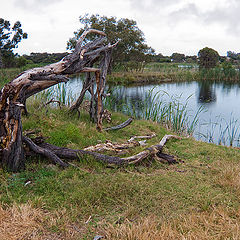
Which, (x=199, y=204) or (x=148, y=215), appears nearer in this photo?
(x=148, y=215)

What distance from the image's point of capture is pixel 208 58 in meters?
29.6

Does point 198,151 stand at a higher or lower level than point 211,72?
lower

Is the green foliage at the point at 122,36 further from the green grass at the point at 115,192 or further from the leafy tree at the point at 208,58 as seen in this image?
the green grass at the point at 115,192

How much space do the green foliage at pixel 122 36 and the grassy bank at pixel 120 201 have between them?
895 inches

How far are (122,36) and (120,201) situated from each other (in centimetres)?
2423

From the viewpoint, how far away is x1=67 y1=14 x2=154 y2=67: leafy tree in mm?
25281

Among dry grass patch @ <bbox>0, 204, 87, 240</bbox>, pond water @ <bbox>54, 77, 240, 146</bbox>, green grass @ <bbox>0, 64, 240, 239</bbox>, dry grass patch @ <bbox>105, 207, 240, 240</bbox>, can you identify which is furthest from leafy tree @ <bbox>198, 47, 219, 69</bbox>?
dry grass patch @ <bbox>0, 204, 87, 240</bbox>

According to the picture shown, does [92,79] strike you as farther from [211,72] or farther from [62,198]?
[211,72]

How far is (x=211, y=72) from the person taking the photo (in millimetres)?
26328

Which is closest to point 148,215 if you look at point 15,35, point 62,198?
point 62,198

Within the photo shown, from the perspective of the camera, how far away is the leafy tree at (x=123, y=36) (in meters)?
25.3

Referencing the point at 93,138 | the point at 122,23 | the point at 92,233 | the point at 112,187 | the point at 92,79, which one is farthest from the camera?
the point at 122,23

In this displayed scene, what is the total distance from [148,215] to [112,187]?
0.59 m

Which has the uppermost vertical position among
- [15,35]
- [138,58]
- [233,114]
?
[15,35]
